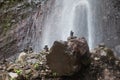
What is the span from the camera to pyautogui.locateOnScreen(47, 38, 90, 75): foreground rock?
8.37 metres

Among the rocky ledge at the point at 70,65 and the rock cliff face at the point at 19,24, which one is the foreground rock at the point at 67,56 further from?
the rock cliff face at the point at 19,24

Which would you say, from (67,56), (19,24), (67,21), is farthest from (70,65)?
(19,24)

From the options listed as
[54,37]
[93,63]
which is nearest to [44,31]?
[54,37]

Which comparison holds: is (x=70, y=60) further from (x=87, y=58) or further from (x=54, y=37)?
(x=54, y=37)

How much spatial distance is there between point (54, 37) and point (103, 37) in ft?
9.07

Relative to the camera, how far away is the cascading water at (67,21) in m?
16.4

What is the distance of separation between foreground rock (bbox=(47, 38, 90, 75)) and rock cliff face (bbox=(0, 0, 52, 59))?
29.6 feet

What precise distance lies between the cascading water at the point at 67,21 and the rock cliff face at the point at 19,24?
567 mm

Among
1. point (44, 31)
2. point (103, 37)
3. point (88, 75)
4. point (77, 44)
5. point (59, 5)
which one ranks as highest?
point (59, 5)

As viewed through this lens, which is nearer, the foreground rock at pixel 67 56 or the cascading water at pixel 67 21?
the foreground rock at pixel 67 56

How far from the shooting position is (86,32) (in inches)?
642

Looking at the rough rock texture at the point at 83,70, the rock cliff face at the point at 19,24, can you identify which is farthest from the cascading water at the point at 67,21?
the rough rock texture at the point at 83,70

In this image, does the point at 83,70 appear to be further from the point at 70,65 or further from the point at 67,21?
the point at 67,21

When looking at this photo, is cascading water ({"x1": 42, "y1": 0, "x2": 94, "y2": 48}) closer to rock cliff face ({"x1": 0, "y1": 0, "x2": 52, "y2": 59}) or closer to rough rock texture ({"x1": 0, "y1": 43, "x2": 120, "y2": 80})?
rock cliff face ({"x1": 0, "y1": 0, "x2": 52, "y2": 59})
